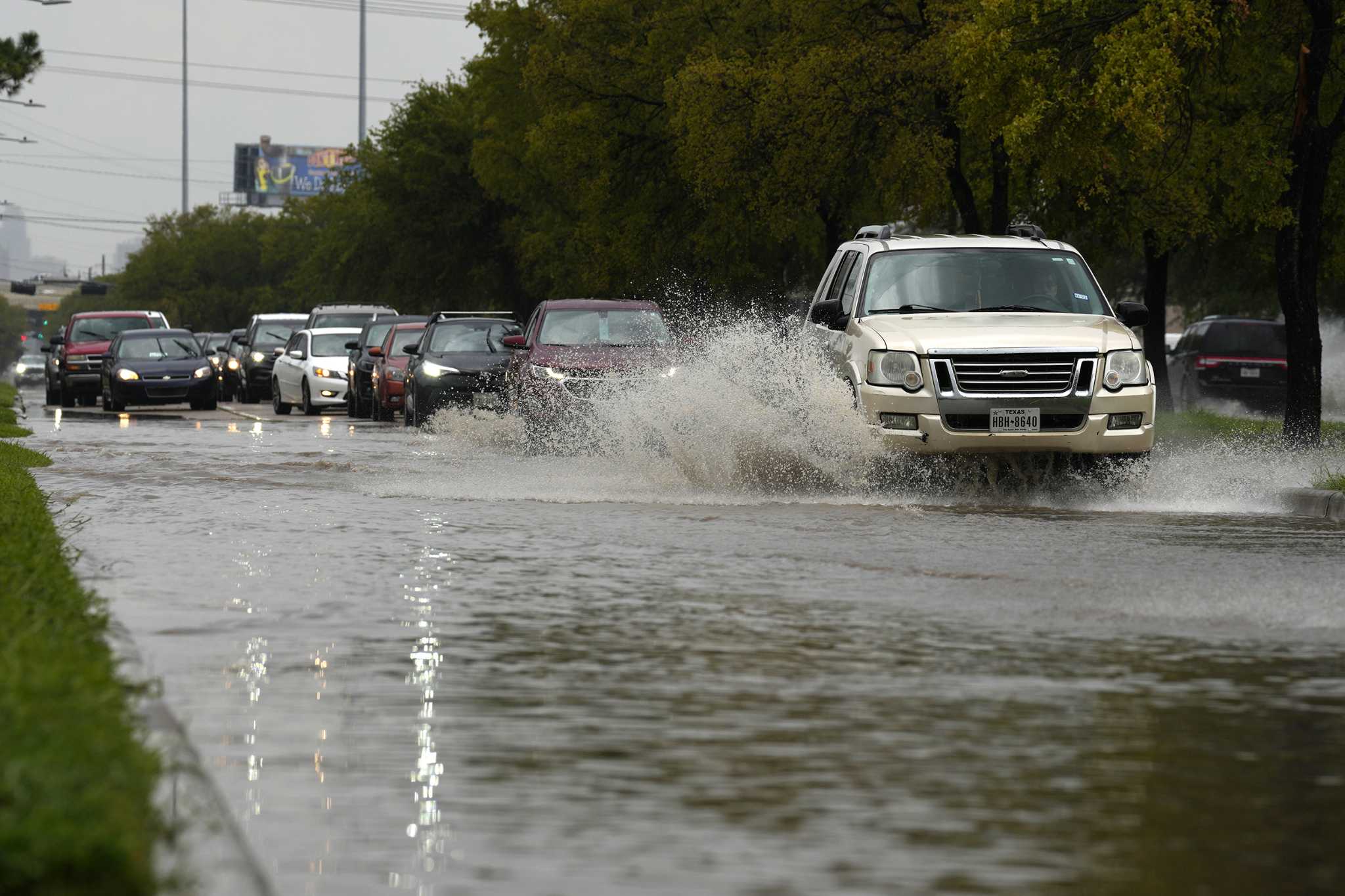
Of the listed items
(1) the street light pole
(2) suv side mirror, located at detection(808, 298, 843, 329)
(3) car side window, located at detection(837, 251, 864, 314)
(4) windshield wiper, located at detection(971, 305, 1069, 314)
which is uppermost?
(1) the street light pole

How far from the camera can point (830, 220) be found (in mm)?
45375

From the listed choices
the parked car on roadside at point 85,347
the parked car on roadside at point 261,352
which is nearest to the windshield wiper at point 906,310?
the parked car on roadside at point 85,347

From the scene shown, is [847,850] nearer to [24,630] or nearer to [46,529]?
[24,630]

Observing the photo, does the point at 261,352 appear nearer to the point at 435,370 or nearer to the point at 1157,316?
the point at 435,370

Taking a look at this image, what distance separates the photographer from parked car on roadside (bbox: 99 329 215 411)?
4475 centimetres

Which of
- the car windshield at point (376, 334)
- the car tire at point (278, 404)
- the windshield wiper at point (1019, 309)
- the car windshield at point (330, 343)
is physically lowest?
the car tire at point (278, 404)

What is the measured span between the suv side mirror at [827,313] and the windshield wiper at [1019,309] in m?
1.07

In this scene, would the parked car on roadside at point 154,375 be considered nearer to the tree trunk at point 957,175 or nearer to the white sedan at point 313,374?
the white sedan at point 313,374

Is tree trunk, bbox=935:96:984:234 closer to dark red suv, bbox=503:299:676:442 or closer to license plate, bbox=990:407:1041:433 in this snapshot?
dark red suv, bbox=503:299:676:442

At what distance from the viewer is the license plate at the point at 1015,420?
1738 cm

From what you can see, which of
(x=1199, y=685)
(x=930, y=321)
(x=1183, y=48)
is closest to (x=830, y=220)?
(x=1183, y=48)

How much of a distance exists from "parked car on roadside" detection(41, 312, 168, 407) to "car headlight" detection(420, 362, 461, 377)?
55.1ft

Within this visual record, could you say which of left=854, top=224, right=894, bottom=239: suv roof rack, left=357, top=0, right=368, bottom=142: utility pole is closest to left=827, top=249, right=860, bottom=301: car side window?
left=854, top=224, right=894, bottom=239: suv roof rack

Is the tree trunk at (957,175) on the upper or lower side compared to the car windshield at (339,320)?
upper
